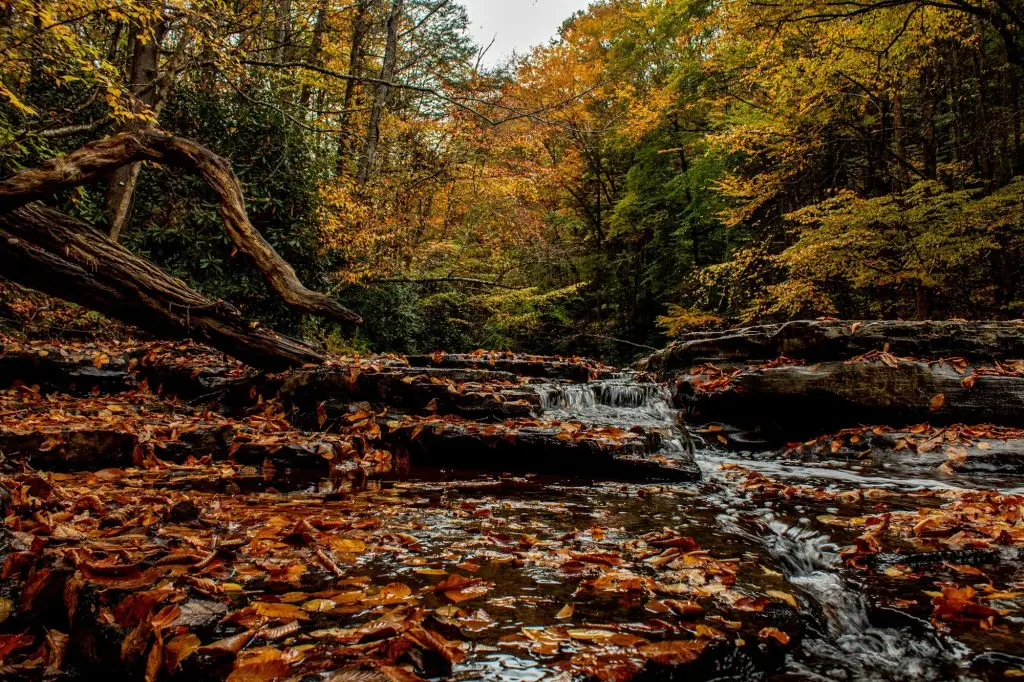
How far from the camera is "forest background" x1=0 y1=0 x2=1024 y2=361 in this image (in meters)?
7.82

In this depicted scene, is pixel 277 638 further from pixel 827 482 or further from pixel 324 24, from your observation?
pixel 324 24

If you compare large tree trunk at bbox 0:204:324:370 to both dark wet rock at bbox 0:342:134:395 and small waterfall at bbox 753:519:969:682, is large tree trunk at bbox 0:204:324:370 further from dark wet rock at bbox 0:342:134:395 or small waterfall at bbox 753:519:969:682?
small waterfall at bbox 753:519:969:682

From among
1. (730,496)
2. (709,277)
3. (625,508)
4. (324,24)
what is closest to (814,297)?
(709,277)

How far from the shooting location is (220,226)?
969cm

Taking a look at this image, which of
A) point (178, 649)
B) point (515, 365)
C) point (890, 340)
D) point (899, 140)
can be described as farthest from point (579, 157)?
point (178, 649)

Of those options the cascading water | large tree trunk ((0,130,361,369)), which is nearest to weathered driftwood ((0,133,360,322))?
large tree trunk ((0,130,361,369))

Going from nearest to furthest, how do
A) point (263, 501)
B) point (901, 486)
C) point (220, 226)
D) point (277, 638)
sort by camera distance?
point (277, 638)
point (263, 501)
point (901, 486)
point (220, 226)

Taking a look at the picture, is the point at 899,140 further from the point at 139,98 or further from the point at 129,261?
the point at 139,98

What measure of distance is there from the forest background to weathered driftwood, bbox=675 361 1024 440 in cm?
413

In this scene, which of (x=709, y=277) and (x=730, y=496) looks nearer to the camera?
(x=730, y=496)

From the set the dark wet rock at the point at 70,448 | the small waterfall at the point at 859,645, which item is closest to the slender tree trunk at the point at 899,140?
the small waterfall at the point at 859,645

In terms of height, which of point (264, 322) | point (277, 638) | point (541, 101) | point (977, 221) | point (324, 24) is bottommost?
point (277, 638)

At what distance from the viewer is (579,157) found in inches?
696

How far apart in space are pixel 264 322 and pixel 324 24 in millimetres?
6343
